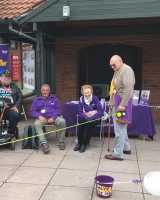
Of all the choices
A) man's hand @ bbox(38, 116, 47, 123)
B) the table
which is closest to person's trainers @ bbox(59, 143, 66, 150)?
man's hand @ bbox(38, 116, 47, 123)

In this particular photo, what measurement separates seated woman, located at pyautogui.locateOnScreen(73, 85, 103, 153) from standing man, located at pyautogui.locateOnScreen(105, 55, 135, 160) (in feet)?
2.47

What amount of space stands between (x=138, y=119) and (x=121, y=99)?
1.96m

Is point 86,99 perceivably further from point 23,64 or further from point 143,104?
point 23,64

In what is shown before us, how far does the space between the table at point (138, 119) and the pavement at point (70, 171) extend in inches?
12.5

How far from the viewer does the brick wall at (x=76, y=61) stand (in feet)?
35.0

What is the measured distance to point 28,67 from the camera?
44.8 feet

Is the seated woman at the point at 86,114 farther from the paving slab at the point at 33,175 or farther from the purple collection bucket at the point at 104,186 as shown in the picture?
the purple collection bucket at the point at 104,186

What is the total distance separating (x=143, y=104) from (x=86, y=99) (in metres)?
1.45

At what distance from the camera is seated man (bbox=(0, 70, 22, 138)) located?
8.08 metres

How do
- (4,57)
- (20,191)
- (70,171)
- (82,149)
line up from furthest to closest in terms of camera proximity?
(4,57)
(82,149)
(70,171)
(20,191)

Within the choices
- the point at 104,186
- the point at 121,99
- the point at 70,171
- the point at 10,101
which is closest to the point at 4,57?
the point at 10,101

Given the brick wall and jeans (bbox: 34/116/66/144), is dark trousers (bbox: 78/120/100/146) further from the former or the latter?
the brick wall

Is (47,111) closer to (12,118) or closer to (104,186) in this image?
(12,118)

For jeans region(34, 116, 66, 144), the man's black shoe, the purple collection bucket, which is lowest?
the man's black shoe
